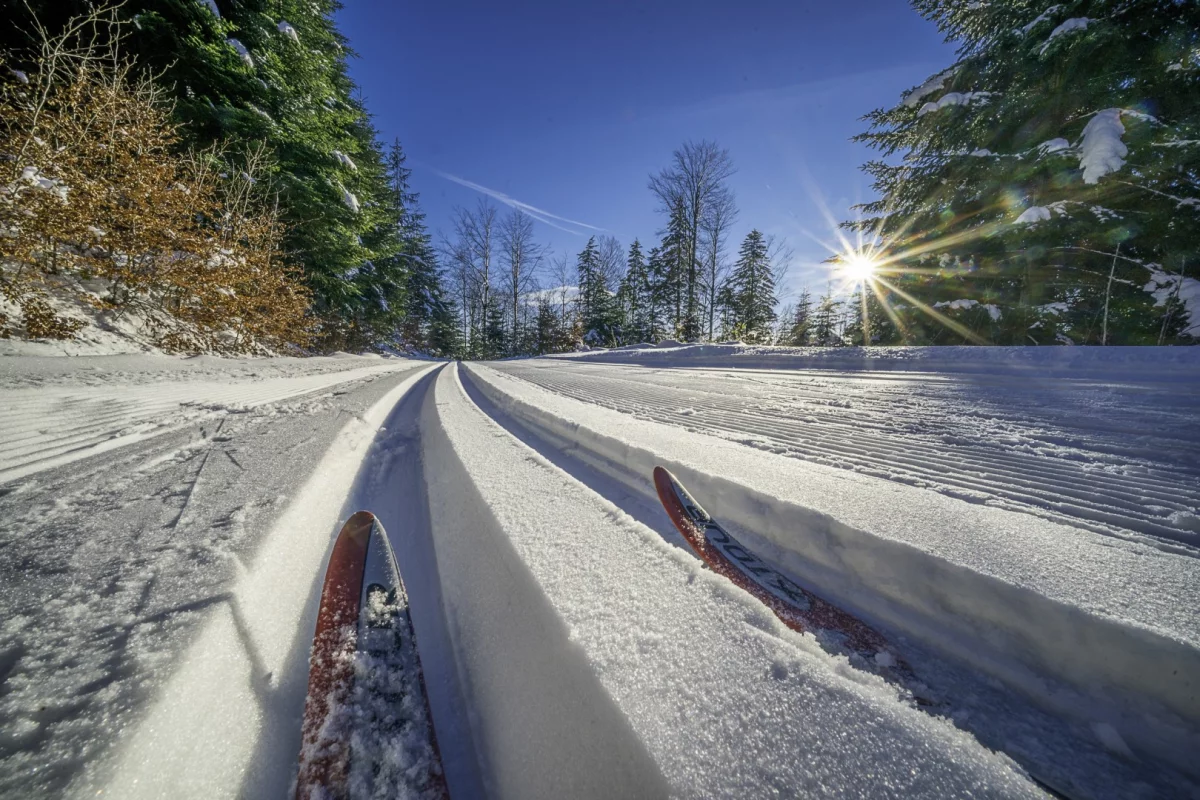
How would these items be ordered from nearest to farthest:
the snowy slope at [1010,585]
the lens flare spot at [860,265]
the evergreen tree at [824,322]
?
the snowy slope at [1010,585]
the lens flare spot at [860,265]
the evergreen tree at [824,322]

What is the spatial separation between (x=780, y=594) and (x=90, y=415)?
260 centimetres

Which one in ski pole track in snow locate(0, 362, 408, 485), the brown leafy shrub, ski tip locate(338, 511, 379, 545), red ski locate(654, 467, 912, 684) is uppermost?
the brown leafy shrub

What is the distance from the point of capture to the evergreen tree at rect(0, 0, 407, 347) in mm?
5812

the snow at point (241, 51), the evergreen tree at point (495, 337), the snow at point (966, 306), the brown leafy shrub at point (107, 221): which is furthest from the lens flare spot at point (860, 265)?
the evergreen tree at point (495, 337)

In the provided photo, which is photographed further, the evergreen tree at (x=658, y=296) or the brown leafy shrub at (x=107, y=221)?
the evergreen tree at (x=658, y=296)

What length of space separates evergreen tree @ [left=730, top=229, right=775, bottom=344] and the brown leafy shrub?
64.0ft

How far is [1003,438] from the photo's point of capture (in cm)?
148

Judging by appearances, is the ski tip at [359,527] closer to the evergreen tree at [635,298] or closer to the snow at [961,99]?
the snow at [961,99]

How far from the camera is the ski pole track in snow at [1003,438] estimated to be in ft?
3.16

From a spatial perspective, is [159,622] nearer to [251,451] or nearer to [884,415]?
[251,451]

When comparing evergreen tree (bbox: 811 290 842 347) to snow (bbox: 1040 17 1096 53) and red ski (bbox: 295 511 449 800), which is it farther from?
red ski (bbox: 295 511 449 800)

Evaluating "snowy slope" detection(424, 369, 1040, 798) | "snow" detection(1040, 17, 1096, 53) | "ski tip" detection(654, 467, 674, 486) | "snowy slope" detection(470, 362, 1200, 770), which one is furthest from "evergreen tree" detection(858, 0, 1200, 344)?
"snowy slope" detection(424, 369, 1040, 798)

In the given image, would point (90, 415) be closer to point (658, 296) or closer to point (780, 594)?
point (780, 594)

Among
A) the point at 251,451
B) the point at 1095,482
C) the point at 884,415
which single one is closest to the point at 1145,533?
the point at 1095,482
